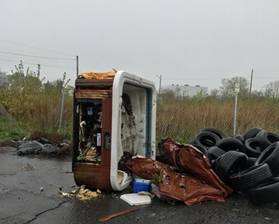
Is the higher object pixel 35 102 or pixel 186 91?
pixel 186 91

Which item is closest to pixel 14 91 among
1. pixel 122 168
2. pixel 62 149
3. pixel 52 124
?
pixel 52 124

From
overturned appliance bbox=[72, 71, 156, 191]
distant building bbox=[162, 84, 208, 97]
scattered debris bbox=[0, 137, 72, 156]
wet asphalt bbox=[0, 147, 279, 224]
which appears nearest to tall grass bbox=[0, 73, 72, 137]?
scattered debris bbox=[0, 137, 72, 156]

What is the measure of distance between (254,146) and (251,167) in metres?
1.57

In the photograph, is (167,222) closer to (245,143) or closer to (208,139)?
(245,143)

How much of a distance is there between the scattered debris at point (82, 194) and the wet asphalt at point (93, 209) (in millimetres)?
134

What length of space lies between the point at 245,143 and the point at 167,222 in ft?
11.4

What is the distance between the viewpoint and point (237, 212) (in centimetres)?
617

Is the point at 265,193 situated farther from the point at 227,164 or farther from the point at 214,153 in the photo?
the point at 214,153

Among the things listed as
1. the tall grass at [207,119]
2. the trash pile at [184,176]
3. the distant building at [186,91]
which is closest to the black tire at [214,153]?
the trash pile at [184,176]

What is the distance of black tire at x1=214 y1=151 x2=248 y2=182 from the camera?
6.96 m

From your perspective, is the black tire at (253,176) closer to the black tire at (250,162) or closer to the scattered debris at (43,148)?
the black tire at (250,162)

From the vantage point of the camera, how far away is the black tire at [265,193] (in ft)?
20.7

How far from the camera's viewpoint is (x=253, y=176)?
6.57 meters

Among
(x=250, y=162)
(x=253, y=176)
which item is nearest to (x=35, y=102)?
(x=250, y=162)
